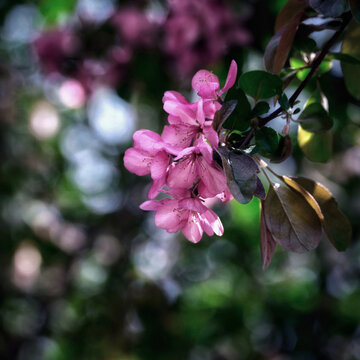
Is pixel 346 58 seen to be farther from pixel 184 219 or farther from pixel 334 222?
pixel 184 219

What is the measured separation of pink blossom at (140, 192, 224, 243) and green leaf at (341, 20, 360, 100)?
15.9 inches

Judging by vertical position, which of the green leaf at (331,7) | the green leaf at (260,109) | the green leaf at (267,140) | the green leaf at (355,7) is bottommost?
the green leaf at (267,140)

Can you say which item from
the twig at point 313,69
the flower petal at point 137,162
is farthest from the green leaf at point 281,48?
the flower petal at point 137,162

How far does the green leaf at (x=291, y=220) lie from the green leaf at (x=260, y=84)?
0.15 m

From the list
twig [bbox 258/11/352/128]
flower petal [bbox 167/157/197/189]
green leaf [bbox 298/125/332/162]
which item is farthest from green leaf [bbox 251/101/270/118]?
green leaf [bbox 298/125/332/162]

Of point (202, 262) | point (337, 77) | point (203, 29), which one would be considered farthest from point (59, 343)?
point (337, 77)

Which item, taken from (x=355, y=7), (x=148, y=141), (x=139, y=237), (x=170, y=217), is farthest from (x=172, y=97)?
(x=139, y=237)

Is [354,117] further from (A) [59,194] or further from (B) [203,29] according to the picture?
(A) [59,194]

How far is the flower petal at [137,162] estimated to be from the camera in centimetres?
73

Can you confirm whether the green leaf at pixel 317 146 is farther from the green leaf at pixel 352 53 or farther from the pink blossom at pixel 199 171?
the pink blossom at pixel 199 171

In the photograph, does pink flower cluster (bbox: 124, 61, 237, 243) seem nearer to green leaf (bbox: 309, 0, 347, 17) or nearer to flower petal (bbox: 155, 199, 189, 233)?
flower petal (bbox: 155, 199, 189, 233)

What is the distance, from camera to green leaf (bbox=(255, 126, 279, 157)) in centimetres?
62

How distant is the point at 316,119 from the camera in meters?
0.72

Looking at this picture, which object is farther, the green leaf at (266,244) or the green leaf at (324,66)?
the green leaf at (324,66)
